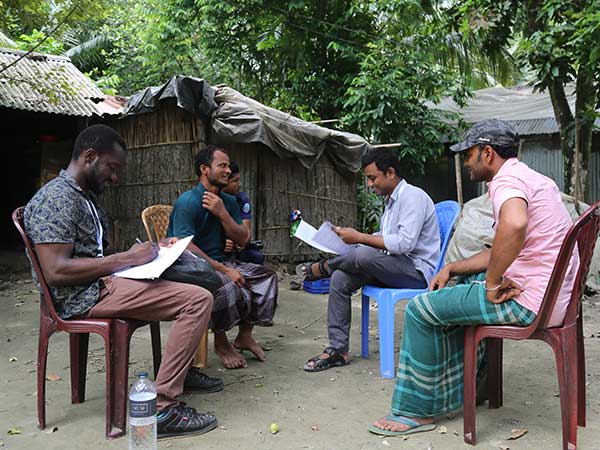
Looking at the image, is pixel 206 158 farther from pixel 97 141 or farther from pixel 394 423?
pixel 394 423

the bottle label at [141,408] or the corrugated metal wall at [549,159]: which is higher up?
the corrugated metal wall at [549,159]

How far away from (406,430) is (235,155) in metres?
6.04

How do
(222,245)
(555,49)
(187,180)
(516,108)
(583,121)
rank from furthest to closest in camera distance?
(516,108), (583,121), (187,180), (555,49), (222,245)

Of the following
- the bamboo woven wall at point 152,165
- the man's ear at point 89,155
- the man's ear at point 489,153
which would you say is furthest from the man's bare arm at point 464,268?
the bamboo woven wall at point 152,165

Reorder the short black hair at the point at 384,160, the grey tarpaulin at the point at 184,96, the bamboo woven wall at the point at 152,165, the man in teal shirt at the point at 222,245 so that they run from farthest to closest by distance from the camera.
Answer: the bamboo woven wall at the point at 152,165, the grey tarpaulin at the point at 184,96, the short black hair at the point at 384,160, the man in teal shirt at the point at 222,245

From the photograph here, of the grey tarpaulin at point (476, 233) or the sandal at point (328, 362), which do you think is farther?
the grey tarpaulin at point (476, 233)

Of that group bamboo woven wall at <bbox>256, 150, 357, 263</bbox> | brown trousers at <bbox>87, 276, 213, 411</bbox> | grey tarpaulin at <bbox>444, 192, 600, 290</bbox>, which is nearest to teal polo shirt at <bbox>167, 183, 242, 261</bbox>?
brown trousers at <bbox>87, 276, 213, 411</bbox>

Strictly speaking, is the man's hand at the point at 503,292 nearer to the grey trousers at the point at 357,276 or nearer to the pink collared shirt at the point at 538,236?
the pink collared shirt at the point at 538,236

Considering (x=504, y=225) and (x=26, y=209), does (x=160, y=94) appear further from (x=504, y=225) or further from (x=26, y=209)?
(x=504, y=225)

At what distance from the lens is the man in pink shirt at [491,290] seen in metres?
2.65

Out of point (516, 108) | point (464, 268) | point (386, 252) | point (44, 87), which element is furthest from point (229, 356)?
point (516, 108)

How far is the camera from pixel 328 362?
164 inches

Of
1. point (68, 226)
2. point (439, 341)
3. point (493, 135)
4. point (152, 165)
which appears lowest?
point (439, 341)

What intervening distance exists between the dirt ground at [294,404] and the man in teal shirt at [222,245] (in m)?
0.37
